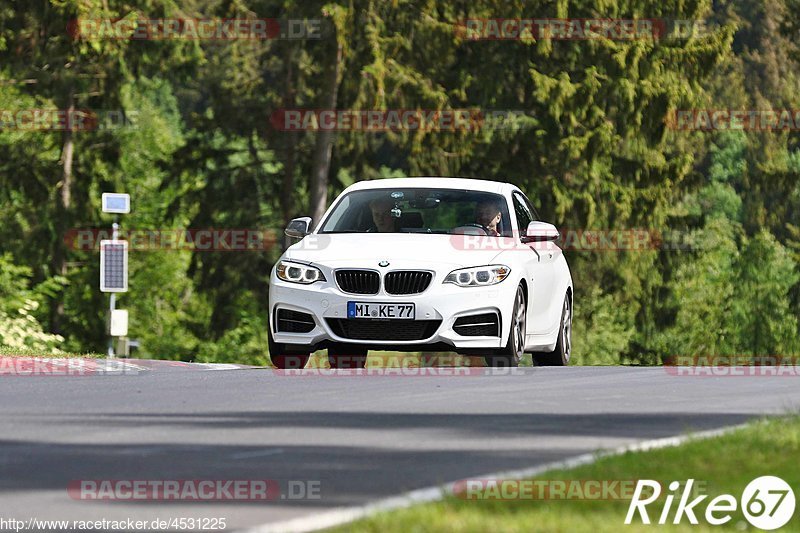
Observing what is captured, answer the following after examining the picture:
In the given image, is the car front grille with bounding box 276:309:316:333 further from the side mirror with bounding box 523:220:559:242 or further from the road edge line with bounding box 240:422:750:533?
the road edge line with bounding box 240:422:750:533

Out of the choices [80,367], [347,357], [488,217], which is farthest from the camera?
[347,357]

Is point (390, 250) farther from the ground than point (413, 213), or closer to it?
closer to it

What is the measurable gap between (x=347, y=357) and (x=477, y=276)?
2.76 metres

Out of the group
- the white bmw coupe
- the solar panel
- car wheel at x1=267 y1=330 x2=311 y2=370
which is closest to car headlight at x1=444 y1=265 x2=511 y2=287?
the white bmw coupe

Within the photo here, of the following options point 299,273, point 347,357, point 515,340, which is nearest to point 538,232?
point 515,340

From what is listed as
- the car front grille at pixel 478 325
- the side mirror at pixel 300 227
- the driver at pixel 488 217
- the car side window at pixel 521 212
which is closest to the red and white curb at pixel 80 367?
the side mirror at pixel 300 227

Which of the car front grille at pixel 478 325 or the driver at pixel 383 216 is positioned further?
the driver at pixel 383 216

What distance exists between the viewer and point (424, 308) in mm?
16953

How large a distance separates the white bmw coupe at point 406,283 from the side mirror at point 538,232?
1 cm

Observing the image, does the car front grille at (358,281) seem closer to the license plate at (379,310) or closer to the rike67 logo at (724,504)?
the license plate at (379,310)

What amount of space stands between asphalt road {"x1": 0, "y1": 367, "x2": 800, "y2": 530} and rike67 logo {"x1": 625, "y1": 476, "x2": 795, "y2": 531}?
1.04 metres

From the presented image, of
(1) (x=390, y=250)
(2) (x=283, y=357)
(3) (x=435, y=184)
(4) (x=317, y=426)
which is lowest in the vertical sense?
(2) (x=283, y=357)

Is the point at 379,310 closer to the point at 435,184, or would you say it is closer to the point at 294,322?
the point at 294,322

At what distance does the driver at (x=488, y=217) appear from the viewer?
60.3 feet
